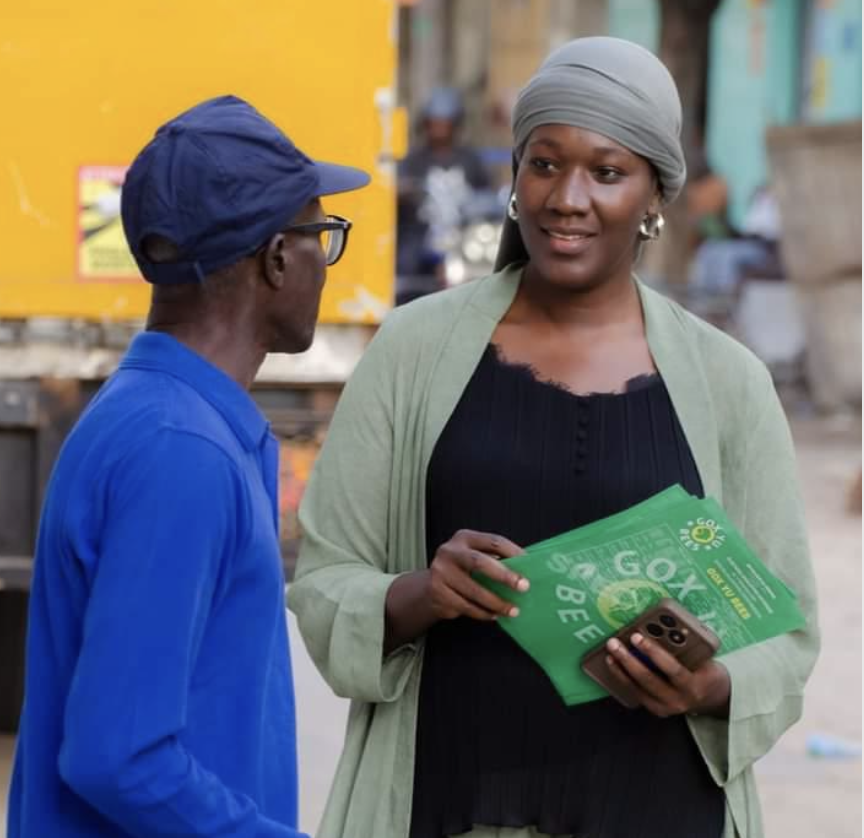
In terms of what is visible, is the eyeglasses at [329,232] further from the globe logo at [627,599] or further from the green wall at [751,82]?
the green wall at [751,82]

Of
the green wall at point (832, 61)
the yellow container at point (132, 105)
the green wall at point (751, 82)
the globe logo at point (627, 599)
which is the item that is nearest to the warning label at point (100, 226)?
the yellow container at point (132, 105)

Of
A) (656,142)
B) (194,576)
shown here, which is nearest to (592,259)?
(656,142)

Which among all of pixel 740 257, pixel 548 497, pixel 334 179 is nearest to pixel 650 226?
pixel 548 497

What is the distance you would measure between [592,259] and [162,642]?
3.74 ft

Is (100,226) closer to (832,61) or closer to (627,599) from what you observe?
(627,599)

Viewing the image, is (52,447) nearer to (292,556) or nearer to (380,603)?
(292,556)

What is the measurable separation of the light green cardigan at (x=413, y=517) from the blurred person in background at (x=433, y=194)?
428 inches

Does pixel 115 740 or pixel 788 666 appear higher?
pixel 115 740

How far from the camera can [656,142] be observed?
9.30 feet

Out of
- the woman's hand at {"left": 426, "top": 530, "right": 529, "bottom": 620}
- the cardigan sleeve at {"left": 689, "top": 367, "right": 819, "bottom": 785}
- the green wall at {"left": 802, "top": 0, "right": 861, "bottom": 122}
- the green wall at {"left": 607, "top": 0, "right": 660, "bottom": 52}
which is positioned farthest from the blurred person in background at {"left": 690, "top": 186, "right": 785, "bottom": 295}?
the woman's hand at {"left": 426, "top": 530, "right": 529, "bottom": 620}

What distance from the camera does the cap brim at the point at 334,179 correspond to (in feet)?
7.28

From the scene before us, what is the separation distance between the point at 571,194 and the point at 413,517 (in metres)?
0.53

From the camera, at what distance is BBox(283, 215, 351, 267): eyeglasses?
2.20 m

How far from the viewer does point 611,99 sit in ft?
9.12
